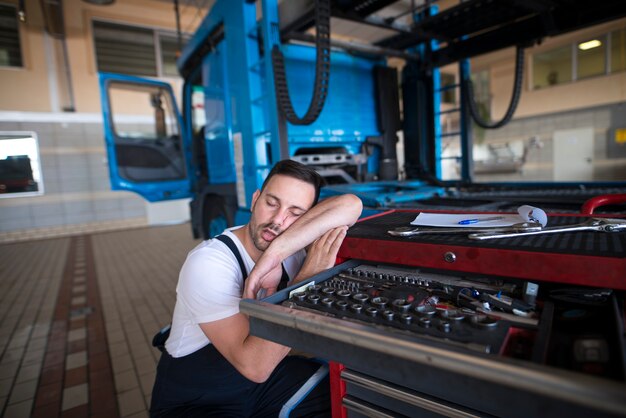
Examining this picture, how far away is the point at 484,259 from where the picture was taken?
77 centimetres

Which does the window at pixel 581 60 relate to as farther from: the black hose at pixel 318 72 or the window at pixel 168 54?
the window at pixel 168 54

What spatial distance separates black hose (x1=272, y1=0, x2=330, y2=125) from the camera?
2.04m

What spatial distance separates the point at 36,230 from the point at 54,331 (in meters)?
6.04

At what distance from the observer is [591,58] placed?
29.1 feet

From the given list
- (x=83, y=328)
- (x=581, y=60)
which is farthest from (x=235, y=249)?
(x=581, y=60)

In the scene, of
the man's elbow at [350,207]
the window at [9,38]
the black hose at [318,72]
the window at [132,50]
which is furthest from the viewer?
the window at [132,50]

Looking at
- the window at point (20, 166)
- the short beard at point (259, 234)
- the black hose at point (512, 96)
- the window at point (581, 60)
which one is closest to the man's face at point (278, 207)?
the short beard at point (259, 234)

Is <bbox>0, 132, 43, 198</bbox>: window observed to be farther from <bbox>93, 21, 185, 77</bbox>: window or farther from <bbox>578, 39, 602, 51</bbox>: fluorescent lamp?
<bbox>578, 39, 602, 51</bbox>: fluorescent lamp

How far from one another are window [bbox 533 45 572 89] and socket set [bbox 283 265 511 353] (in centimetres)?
1084

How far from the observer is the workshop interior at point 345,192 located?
0.63 metres

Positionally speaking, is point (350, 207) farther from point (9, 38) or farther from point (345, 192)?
point (9, 38)

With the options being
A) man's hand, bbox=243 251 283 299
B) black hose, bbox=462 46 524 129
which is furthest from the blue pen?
black hose, bbox=462 46 524 129

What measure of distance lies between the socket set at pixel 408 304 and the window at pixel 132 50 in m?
9.16

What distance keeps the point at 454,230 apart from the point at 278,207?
586mm
